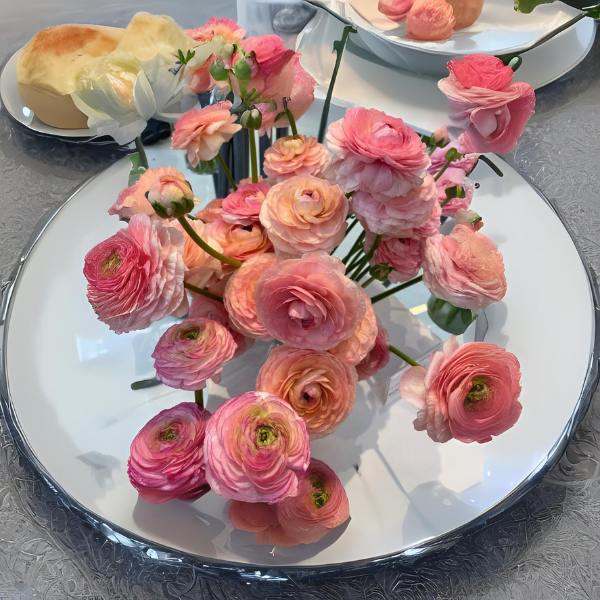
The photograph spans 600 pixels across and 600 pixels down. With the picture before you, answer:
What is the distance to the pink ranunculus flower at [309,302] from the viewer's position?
0.75ft

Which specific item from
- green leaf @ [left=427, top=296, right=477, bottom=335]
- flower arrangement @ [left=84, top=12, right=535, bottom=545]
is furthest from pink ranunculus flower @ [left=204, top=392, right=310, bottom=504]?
green leaf @ [left=427, top=296, right=477, bottom=335]

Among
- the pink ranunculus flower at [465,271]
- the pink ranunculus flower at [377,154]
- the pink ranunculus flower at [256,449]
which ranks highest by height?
the pink ranunculus flower at [377,154]

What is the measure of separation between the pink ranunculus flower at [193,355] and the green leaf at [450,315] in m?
0.11

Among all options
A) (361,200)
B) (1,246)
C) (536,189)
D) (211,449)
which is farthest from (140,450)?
(536,189)

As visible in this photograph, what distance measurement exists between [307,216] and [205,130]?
7 cm

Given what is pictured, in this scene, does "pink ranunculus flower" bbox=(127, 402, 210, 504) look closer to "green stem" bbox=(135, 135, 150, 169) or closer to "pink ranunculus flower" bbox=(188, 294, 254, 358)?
"pink ranunculus flower" bbox=(188, 294, 254, 358)

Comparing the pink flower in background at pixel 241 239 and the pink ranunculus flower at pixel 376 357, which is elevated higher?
the pink flower in background at pixel 241 239

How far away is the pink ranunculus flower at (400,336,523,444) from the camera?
0.81 feet

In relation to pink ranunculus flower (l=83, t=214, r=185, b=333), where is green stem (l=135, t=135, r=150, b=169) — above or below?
below

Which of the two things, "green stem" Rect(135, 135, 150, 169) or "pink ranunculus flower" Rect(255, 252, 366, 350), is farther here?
"green stem" Rect(135, 135, 150, 169)

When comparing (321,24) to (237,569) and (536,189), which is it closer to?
(536,189)

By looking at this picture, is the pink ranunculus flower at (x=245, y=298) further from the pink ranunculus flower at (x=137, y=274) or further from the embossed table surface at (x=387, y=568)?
the embossed table surface at (x=387, y=568)

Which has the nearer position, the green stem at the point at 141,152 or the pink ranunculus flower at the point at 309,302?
the pink ranunculus flower at the point at 309,302

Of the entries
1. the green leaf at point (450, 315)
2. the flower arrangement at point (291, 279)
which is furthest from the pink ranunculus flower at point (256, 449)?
the green leaf at point (450, 315)
